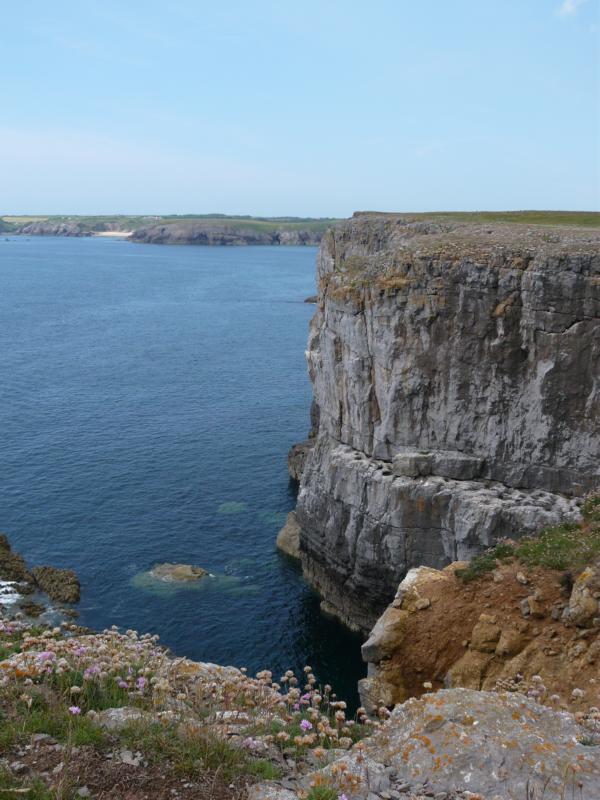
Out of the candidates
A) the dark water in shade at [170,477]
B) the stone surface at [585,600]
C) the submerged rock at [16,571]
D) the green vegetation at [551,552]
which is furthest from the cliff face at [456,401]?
the submerged rock at [16,571]

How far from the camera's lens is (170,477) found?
57.5 metres

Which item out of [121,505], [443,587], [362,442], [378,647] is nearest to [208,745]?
[378,647]

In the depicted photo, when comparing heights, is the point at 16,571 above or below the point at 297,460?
below

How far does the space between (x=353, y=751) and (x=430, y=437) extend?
93.4ft

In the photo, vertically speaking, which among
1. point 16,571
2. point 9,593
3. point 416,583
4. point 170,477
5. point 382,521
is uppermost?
point 416,583

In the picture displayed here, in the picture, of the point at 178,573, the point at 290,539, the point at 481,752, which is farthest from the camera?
the point at 290,539

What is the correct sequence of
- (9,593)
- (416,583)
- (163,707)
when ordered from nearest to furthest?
(163,707) → (416,583) → (9,593)

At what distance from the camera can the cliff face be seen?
35031 millimetres

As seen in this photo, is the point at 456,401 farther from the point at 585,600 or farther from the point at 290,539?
the point at 585,600

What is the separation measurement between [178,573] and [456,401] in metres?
20.2

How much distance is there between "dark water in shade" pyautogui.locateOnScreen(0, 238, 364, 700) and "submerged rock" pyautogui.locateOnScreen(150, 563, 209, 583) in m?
0.86

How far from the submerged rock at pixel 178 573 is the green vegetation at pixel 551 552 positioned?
22.5 m

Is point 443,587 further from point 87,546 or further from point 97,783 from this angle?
point 87,546

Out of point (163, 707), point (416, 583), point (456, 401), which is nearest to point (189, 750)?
point (163, 707)
